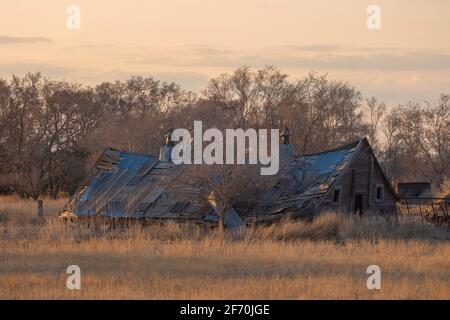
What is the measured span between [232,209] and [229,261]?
429 inches

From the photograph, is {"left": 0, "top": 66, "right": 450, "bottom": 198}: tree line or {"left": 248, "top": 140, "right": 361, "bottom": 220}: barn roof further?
{"left": 0, "top": 66, "right": 450, "bottom": 198}: tree line

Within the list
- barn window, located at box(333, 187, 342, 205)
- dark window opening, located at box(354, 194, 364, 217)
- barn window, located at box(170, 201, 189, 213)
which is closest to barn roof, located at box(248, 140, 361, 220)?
barn window, located at box(333, 187, 342, 205)

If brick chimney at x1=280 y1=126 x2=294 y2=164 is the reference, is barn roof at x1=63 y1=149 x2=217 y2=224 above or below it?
below

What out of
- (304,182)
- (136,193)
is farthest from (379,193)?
(136,193)

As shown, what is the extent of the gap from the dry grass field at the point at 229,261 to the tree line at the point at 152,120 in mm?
27834

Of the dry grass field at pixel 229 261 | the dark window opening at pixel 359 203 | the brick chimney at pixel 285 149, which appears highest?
the brick chimney at pixel 285 149

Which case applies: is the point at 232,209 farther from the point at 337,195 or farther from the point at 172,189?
the point at 337,195

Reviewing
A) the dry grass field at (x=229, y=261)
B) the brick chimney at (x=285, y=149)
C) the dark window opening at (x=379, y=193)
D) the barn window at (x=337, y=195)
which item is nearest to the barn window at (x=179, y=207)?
the dry grass field at (x=229, y=261)

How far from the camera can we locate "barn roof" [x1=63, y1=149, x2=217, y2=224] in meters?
32.4

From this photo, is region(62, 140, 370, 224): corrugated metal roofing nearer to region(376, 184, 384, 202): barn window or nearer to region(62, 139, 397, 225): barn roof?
region(62, 139, 397, 225): barn roof

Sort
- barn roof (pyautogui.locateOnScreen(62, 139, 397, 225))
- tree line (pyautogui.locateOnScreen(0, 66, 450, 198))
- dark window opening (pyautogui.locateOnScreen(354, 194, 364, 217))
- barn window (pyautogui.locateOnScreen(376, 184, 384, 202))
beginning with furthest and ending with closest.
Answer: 1. tree line (pyautogui.locateOnScreen(0, 66, 450, 198))
2. barn window (pyautogui.locateOnScreen(376, 184, 384, 202))
3. dark window opening (pyautogui.locateOnScreen(354, 194, 364, 217))
4. barn roof (pyautogui.locateOnScreen(62, 139, 397, 225))

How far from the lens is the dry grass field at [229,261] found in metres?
15.1

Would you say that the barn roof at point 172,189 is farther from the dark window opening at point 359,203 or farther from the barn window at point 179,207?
the dark window opening at point 359,203

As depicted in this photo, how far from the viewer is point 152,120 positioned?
70.3 meters
